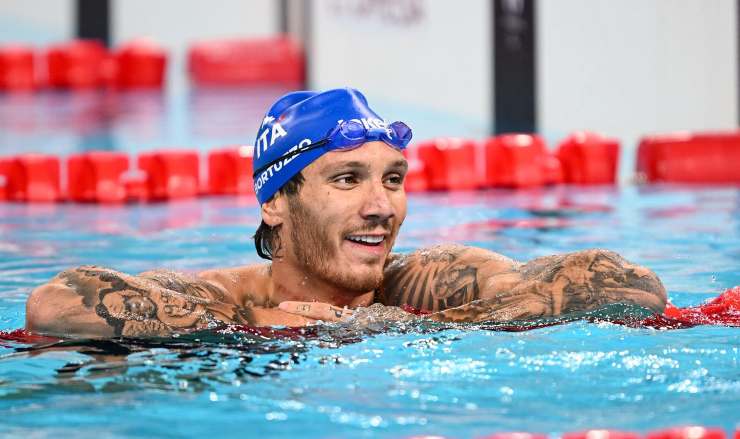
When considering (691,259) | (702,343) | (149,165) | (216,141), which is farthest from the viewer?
(216,141)

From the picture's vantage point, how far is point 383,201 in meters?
4.01

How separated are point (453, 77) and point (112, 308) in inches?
466

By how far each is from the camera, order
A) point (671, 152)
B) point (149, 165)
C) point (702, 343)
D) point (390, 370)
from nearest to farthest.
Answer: point (390, 370) < point (702, 343) < point (149, 165) < point (671, 152)

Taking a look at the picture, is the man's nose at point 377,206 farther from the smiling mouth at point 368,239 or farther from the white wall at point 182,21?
the white wall at point 182,21

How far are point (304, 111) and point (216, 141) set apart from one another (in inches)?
376

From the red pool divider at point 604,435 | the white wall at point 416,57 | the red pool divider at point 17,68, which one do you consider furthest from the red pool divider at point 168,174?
the red pool divider at point 17,68

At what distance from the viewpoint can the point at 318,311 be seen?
4141 millimetres

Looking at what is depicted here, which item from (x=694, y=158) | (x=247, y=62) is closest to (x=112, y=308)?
(x=694, y=158)

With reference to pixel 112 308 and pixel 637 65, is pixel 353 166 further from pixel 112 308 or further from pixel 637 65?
pixel 637 65

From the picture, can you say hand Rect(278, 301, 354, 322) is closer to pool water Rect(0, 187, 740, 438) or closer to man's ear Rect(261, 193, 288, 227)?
pool water Rect(0, 187, 740, 438)

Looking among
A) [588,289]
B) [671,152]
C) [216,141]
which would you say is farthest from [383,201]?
[216,141]

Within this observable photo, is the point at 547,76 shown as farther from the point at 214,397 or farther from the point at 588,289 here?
the point at 214,397

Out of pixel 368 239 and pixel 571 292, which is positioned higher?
pixel 368 239

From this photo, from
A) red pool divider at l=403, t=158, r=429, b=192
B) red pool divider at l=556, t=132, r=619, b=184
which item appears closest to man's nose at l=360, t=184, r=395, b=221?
red pool divider at l=403, t=158, r=429, b=192
